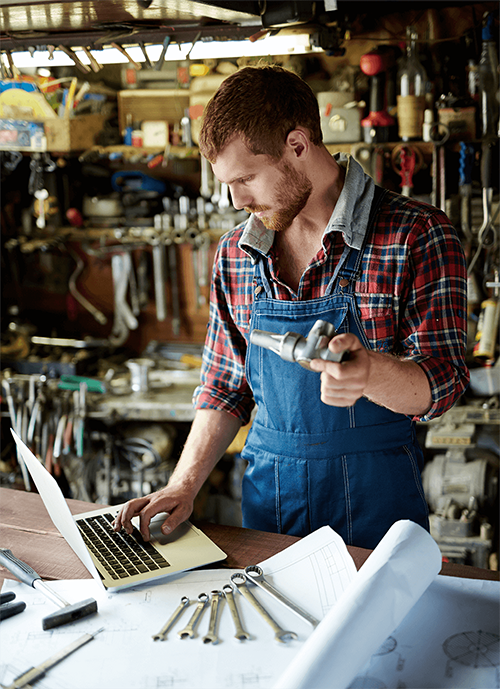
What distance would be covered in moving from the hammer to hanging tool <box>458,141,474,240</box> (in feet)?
7.65

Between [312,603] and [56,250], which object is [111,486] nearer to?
[56,250]

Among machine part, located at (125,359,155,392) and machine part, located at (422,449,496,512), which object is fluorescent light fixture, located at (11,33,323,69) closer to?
machine part, located at (125,359,155,392)

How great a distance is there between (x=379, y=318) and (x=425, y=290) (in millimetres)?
116

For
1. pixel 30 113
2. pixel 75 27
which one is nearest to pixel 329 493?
pixel 75 27

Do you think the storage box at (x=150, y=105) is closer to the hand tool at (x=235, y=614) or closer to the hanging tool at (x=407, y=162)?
the hanging tool at (x=407, y=162)

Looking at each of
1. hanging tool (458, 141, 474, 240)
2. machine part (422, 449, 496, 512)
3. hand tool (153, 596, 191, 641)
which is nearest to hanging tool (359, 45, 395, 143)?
hanging tool (458, 141, 474, 240)

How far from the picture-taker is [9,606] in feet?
3.73

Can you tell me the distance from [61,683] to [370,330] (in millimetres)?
905

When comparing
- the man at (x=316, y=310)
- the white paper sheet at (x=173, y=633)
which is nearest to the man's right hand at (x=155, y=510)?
the man at (x=316, y=310)

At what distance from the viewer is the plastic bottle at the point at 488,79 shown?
2873mm

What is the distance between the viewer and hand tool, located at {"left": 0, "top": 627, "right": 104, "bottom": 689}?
0.95m

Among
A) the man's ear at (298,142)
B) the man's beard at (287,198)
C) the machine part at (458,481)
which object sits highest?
the man's ear at (298,142)

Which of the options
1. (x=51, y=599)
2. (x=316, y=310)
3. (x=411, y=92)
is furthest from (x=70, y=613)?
(x=411, y=92)

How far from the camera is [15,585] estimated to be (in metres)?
1.23
